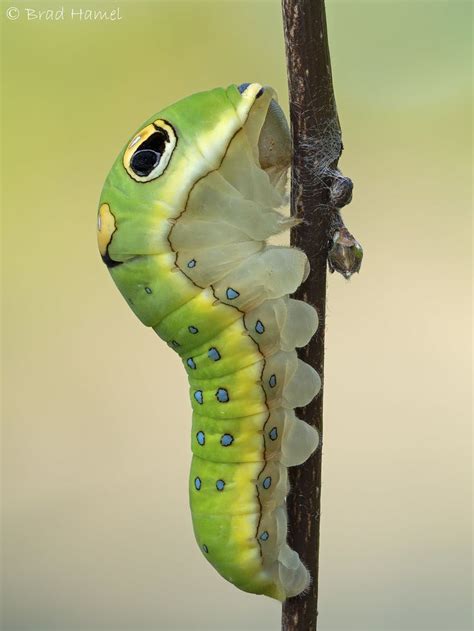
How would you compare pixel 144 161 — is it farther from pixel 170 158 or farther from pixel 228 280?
pixel 228 280

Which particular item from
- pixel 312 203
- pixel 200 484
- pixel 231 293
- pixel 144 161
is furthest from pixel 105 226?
pixel 200 484

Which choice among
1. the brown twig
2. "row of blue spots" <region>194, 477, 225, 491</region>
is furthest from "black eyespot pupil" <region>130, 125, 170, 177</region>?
"row of blue spots" <region>194, 477, 225, 491</region>

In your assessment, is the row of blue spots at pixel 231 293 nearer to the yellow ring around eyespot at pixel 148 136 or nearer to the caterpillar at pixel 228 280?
the caterpillar at pixel 228 280

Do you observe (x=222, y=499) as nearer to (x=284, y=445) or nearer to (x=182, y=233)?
(x=284, y=445)

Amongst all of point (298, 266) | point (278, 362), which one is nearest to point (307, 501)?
point (278, 362)

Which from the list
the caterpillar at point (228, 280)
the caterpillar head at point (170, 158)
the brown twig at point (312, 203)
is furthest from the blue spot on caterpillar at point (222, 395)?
the caterpillar head at point (170, 158)
